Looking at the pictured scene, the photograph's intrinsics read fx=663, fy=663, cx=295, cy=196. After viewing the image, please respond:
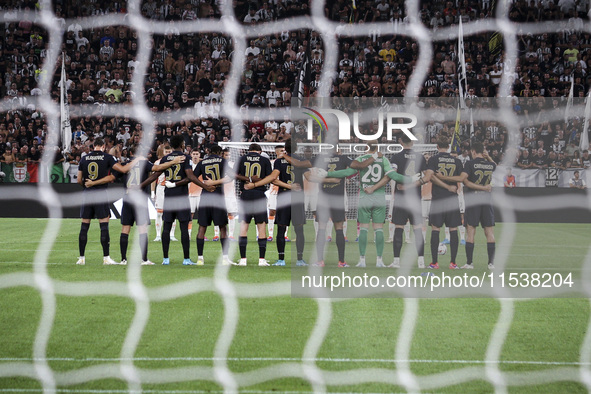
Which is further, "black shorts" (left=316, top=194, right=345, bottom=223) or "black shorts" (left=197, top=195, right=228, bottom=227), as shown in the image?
"black shorts" (left=197, top=195, right=228, bottom=227)

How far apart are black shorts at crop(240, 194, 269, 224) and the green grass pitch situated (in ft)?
3.32

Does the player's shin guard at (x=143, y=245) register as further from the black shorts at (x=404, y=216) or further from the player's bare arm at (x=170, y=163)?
the black shorts at (x=404, y=216)

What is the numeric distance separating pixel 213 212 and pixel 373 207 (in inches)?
80.2

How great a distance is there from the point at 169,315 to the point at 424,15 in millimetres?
15817

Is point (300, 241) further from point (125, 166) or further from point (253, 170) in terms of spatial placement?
point (125, 166)

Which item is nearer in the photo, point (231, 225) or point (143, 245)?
point (143, 245)

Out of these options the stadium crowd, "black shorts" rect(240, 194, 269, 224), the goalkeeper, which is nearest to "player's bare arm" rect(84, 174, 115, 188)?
"black shorts" rect(240, 194, 269, 224)

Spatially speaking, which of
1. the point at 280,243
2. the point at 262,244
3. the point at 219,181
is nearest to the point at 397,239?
the point at 280,243

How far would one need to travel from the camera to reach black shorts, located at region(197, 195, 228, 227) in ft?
27.7

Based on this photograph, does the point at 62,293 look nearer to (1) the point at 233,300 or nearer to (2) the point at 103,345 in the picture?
(1) the point at 233,300

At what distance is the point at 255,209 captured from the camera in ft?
26.9

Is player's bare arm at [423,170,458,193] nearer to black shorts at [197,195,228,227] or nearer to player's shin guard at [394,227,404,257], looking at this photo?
player's shin guard at [394,227,404,257]

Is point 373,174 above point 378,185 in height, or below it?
above

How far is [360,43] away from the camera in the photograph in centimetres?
1723
